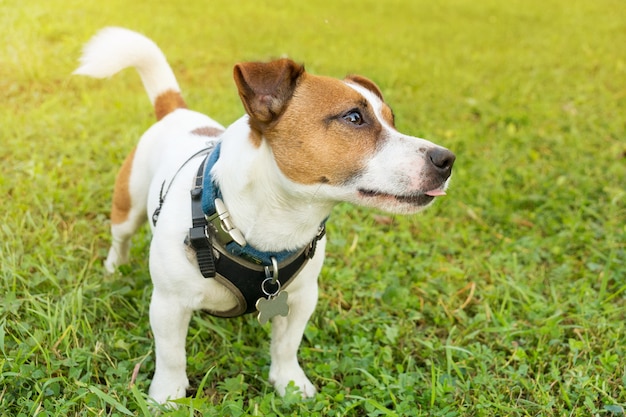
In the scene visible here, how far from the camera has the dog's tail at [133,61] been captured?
3.10 meters

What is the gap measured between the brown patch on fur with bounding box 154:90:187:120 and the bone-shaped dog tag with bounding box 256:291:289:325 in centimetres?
148

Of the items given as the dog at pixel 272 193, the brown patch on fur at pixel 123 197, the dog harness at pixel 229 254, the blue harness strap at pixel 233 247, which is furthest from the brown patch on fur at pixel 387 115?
the brown patch on fur at pixel 123 197

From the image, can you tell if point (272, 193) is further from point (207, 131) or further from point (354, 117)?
point (207, 131)

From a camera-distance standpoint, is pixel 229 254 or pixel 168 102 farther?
pixel 168 102

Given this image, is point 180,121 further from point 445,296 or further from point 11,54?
point 11,54

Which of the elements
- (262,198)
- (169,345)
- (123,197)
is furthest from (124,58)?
(169,345)

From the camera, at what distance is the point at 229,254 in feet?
7.43

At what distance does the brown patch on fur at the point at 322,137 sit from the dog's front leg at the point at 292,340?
0.64 m

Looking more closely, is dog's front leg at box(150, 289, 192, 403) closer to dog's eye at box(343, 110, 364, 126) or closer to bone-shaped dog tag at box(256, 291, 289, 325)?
bone-shaped dog tag at box(256, 291, 289, 325)

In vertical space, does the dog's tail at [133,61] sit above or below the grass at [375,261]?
above

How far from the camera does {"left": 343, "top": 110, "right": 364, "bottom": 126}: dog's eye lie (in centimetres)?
221

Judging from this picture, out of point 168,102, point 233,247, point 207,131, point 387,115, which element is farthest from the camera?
point 168,102

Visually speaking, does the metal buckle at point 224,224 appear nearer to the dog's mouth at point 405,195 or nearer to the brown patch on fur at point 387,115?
the dog's mouth at point 405,195

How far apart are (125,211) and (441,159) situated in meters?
1.91
